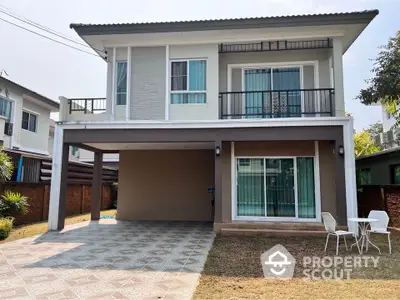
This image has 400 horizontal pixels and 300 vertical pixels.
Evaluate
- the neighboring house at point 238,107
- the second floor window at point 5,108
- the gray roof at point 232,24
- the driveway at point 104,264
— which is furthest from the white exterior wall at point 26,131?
the driveway at point 104,264

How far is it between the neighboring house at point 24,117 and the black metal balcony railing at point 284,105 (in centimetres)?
1070

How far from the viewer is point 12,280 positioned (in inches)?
213

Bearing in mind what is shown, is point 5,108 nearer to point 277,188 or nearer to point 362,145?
point 277,188

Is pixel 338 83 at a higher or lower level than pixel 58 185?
higher

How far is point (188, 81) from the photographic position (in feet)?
35.4

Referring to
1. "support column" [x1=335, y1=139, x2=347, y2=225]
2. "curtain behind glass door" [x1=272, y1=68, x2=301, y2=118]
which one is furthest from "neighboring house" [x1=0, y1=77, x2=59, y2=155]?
"support column" [x1=335, y1=139, x2=347, y2=225]

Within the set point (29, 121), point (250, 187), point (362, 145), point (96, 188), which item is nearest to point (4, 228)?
point (96, 188)

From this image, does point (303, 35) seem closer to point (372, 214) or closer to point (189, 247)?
point (372, 214)

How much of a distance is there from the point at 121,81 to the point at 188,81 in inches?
92.3

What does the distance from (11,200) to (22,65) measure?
6.44 metres

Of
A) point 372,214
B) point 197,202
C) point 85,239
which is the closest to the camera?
point 372,214

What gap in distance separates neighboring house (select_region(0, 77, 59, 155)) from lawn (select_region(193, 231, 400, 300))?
1252 centimetres

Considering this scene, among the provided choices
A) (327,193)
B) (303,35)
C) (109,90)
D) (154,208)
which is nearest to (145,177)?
(154,208)

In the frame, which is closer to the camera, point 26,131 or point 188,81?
point 188,81
